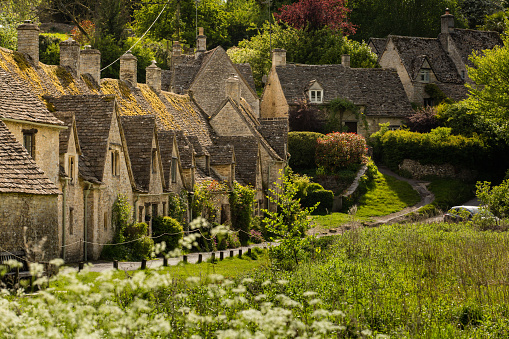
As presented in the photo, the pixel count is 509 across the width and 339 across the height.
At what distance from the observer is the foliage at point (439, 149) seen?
68188 mm

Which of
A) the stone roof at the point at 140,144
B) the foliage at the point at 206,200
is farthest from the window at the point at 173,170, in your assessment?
the stone roof at the point at 140,144

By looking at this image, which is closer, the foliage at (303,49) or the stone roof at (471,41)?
the foliage at (303,49)

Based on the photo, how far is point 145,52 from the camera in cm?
7731

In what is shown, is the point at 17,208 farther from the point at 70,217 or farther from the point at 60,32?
the point at 60,32

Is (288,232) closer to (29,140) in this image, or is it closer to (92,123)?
(29,140)

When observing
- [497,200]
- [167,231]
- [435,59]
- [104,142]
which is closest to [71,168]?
[104,142]

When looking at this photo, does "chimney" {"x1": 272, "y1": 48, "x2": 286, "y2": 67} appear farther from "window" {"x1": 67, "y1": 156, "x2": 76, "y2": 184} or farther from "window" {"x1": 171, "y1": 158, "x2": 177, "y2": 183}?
"window" {"x1": 67, "y1": 156, "x2": 76, "y2": 184}

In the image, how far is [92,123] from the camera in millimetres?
33625

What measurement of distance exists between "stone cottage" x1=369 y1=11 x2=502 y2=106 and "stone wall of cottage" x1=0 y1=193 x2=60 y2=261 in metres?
64.3

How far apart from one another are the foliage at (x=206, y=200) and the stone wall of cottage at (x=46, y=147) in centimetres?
1415

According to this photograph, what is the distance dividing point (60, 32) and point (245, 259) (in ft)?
236

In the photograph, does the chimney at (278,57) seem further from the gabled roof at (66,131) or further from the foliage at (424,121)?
the gabled roof at (66,131)

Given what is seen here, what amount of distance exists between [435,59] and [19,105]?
219ft

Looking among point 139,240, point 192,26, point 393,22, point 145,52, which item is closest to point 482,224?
point 139,240
